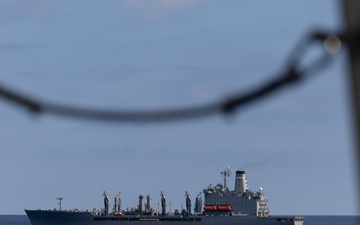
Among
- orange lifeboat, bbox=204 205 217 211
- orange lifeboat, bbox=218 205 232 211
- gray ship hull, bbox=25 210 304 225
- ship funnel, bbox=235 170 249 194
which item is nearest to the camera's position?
gray ship hull, bbox=25 210 304 225

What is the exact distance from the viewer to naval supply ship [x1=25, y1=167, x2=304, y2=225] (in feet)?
411

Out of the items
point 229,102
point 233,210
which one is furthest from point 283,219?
point 229,102

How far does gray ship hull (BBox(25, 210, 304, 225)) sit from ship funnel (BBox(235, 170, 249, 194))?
7259 mm

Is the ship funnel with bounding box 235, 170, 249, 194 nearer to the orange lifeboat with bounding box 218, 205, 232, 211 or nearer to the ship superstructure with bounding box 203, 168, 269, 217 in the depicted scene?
the ship superstructure with bounding box 203, 168, 269, 217

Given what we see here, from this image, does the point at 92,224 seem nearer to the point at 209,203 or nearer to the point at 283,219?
the point at 209,203

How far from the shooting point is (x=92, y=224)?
132m

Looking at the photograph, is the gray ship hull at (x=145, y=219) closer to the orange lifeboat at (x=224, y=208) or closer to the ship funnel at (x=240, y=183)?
the orange lifeboat at (x=224, y=208)

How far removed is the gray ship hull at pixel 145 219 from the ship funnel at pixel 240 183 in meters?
7.26

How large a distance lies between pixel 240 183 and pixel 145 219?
43.1 ft

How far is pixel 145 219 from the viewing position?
429ft

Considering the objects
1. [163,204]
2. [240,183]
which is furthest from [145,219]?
[240,183]

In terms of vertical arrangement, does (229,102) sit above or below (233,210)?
below

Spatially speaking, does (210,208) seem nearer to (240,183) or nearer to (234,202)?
(234,202)

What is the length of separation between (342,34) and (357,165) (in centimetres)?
46
